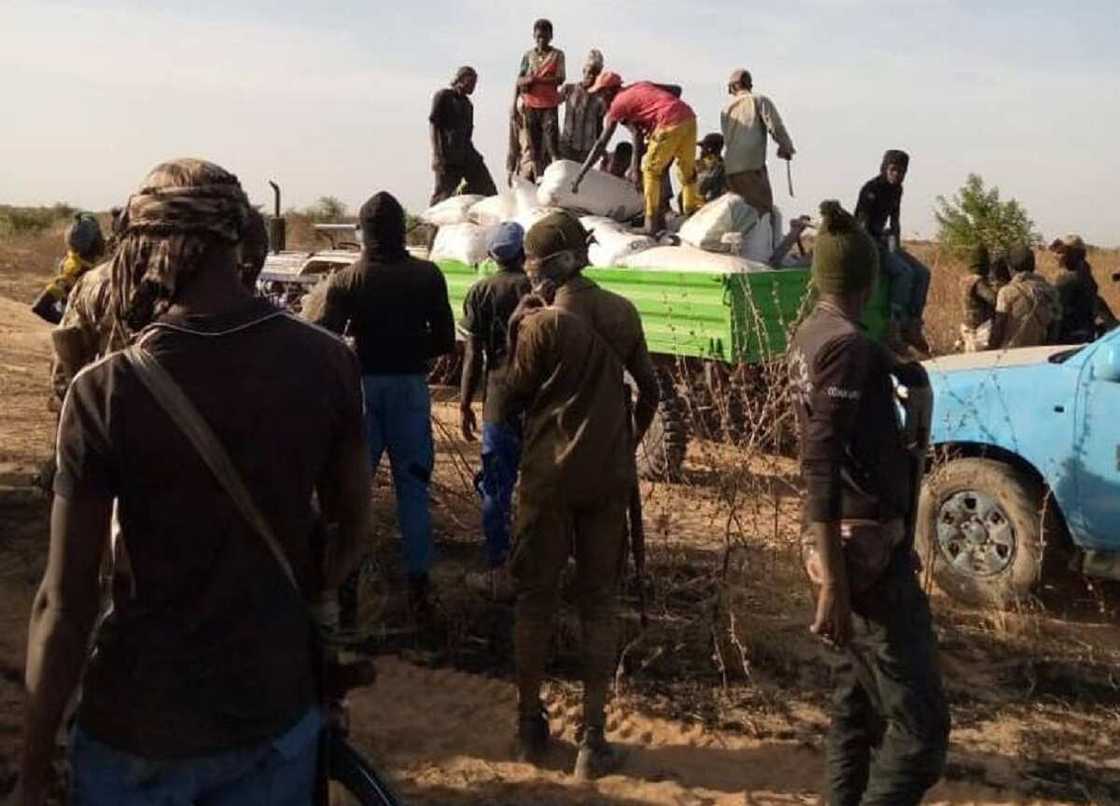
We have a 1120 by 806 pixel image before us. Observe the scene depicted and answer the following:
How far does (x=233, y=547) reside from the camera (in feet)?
6.33

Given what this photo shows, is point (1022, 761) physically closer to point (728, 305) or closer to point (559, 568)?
point (559, 568)

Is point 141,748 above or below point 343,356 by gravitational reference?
below

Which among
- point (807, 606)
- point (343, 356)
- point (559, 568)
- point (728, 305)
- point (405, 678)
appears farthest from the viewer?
point (728, 305)

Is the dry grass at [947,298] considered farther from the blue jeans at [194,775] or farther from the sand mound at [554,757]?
the blue jeans at [194,775]

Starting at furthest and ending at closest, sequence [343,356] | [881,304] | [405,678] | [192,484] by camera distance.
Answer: [881,304] → [405,678] → [343,356] → [192,484]

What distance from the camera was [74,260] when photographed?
6.07 m

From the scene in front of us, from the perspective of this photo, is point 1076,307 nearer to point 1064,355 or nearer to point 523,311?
point 1064,355

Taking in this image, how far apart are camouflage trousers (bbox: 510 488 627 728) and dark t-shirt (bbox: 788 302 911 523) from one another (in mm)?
1132

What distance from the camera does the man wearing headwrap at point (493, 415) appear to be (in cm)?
556

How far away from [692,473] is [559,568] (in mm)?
4380

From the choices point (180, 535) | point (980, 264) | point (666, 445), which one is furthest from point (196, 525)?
point (980, 264)

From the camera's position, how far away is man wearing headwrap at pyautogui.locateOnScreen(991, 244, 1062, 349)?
373 inches

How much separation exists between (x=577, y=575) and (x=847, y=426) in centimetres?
144

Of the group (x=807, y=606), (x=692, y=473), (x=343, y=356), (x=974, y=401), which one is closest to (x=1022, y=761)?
(x=807, y=606)
